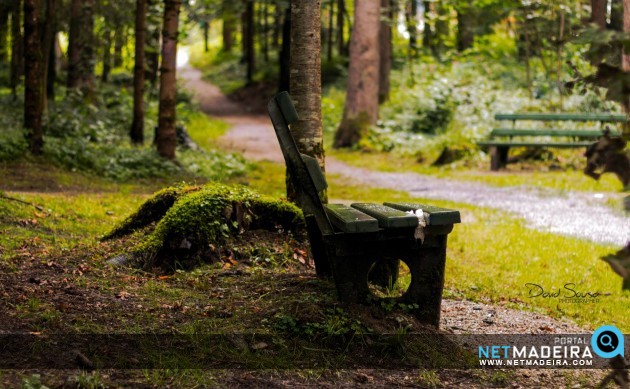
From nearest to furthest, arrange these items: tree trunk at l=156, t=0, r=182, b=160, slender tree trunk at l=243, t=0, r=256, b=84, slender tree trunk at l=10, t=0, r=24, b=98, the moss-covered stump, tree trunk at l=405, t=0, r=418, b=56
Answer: the moss-covered stump, tree trunk at l=156, t=0, r=182, b=160, slender tree trunk at l=10, t=0, r=24, b=98, tree trunk at l=405, t=0, r=418, b=56, slender tree trunk at l=243, t=0, r=256, b=84

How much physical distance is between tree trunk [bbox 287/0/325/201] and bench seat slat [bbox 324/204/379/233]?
1.80m

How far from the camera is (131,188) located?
1269 cm

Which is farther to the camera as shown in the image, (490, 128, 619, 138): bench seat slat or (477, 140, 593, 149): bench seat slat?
(490, 128, 619, 138): bench seat slat

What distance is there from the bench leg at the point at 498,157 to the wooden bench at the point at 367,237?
40.7ft

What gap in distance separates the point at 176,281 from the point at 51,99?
53.4 ft

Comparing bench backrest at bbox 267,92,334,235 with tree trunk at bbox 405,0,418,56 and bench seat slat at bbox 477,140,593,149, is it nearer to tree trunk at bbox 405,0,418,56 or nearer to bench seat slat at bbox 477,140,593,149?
bench seat slat at bbox 477,140,593,149

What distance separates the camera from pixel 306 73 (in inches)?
270

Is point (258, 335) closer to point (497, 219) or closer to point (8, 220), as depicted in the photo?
point (8, 220)

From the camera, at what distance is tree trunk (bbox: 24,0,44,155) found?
12.7 meters

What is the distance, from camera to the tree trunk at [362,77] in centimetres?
2112

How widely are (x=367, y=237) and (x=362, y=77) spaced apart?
1716cm

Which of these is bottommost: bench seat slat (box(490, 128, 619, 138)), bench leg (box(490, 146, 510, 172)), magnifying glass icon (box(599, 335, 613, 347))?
magnifying glass icon (box(599, 335, 613, 347))

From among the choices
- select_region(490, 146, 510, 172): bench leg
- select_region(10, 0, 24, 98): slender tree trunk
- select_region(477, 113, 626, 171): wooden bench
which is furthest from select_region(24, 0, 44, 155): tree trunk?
select_region(490, 146, 510, 172): bench leg

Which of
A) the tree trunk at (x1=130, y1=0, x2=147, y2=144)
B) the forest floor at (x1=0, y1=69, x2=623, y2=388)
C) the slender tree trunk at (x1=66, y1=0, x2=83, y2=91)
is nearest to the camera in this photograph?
the forest floor at (x1=0, y1=69, x2=623, y2=388)
